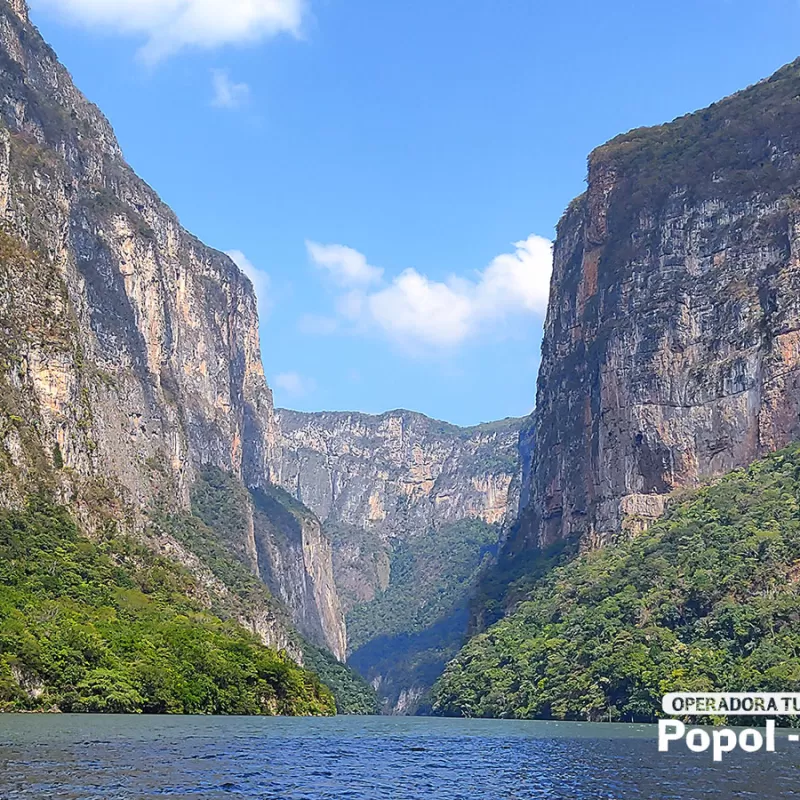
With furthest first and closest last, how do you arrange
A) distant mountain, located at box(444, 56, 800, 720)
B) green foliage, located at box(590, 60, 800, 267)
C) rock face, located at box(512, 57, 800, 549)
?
green foliage, located at box(590, 60, 800, 267), rock face, located at box(512, 57, 800, 549), distant mountain, located at box(444, 56, 800, 720)

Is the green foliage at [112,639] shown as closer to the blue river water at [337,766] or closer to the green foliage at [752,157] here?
the blue river water at [337,766]

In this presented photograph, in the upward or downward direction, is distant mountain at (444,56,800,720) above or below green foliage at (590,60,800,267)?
below

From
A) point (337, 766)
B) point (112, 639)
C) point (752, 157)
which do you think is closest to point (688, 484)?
point (752, 157)

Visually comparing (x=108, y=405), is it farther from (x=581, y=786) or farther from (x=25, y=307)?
(x=581, y=786)

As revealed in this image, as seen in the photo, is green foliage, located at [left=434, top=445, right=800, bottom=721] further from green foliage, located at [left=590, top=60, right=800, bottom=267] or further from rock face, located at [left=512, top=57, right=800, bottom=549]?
green foliage, located at [left=590, top=60, right=800, bottom=267]

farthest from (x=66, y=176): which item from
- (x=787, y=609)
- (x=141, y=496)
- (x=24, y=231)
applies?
(x=787, y=609)

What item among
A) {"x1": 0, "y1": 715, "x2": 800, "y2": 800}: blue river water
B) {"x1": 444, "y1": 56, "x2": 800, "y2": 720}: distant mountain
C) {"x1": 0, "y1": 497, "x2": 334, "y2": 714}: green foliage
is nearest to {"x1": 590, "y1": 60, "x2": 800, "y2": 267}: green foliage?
{"x1": 444, "y1": 56, "x2": 800, "y2": 720}: distant mountain
